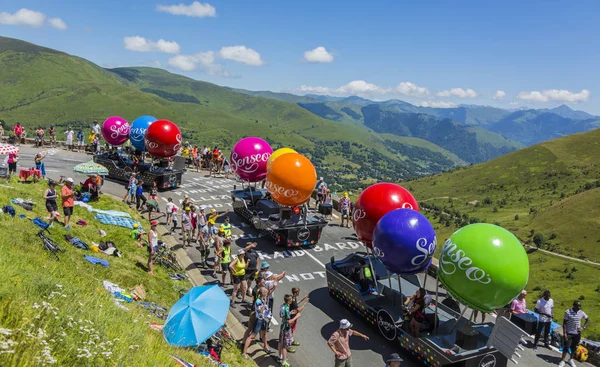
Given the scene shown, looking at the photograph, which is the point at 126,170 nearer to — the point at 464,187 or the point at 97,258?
the point at 97,258

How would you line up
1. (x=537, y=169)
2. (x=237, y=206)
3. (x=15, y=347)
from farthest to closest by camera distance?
(x=537, y=169), (x=237, y=206), (x=15, y=347)

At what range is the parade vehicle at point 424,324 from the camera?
9.54m

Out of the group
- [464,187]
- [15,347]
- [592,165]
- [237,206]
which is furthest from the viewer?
[464,187]

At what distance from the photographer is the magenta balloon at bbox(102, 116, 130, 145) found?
27.2 m

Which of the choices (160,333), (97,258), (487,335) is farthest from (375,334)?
(97,258)

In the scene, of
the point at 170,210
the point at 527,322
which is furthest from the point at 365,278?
the point at 170,210

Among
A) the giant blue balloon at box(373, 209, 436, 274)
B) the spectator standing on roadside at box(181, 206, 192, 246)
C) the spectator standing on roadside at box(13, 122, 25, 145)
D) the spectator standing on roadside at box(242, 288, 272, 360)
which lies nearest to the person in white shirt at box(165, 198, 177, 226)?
the spectator standing on roadside at box(181, 206, 192, 246)

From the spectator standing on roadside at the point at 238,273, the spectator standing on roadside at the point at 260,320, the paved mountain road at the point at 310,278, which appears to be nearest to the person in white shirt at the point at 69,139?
the paved mountain road at the point at 310,278

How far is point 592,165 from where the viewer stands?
9812 centimetres

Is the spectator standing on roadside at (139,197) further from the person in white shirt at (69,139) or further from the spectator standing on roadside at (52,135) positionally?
the spectator standing on roadside at (52,135)

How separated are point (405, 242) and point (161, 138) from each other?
58.0 feet

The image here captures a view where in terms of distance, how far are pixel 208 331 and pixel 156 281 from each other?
547 centimetres

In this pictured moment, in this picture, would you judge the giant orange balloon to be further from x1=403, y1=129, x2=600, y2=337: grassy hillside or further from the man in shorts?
x1=403, y1=129, x2=600, y2=337: grassy hillside

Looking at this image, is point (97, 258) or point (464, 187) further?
point (464, 187)
